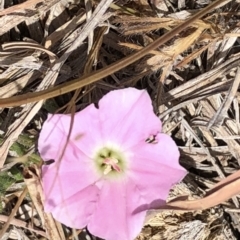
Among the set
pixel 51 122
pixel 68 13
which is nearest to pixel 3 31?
pixel 68 13

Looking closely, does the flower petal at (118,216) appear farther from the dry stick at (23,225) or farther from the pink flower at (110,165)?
the dry stick at (23,225)

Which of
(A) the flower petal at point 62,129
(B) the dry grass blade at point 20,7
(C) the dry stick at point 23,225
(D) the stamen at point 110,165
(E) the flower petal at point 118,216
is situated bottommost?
(C) the dry stick at point 23,225

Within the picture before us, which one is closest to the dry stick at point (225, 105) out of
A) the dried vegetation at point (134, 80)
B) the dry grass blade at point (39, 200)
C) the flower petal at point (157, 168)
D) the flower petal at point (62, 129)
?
the dried vegetation at point (134, 80)

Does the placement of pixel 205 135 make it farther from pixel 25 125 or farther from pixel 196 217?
pixel 25 125

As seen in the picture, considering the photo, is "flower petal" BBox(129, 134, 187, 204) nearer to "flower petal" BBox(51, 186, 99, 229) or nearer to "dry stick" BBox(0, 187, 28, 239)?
"flower petal" BBox(51, 186, 99, 229)

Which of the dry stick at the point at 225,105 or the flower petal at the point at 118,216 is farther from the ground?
the dry stick at the point at 225,105

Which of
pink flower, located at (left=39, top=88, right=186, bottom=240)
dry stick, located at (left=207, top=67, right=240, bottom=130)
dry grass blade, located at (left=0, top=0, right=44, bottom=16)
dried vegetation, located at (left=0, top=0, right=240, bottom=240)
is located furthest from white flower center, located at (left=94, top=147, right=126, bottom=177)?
dry grass blade, located at (left=0, top=0, right=44, bottom=16)
